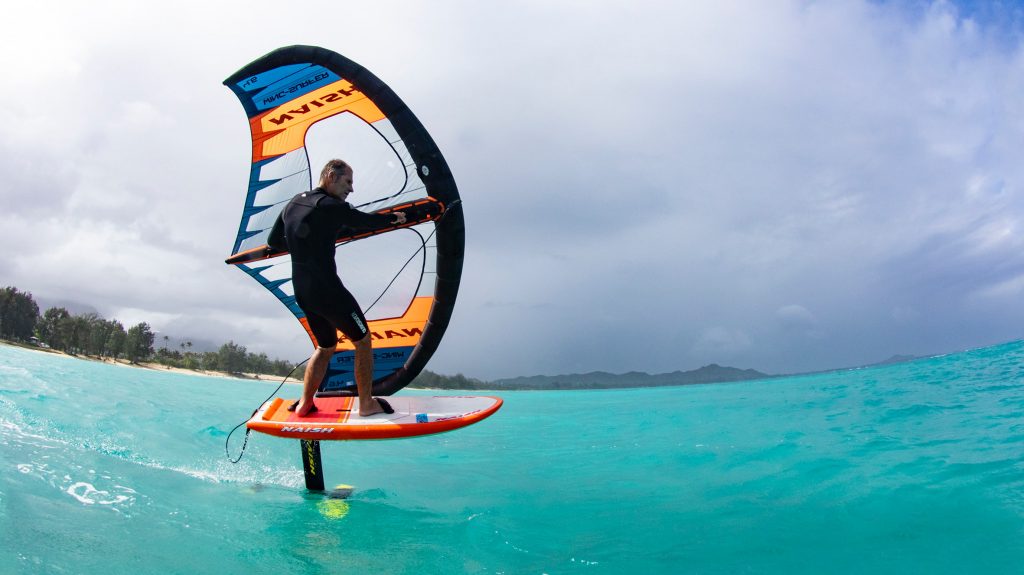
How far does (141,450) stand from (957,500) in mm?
10561

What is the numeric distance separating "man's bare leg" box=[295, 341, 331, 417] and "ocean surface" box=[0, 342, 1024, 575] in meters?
1.13

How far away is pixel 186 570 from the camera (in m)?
3.51

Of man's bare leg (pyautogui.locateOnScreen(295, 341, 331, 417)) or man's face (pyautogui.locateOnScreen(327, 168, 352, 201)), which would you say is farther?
man's bare leg (pyautogui.locateOnScreen(295, 341, 331, 417))

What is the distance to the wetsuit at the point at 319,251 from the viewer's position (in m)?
4.52

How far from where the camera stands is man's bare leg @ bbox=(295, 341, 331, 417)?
4875mm

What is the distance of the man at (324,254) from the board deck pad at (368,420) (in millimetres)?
527

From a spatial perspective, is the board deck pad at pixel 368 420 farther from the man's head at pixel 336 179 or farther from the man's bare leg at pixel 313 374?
the man's head at pixel 336 179

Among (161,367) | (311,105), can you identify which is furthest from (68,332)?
(311,105)

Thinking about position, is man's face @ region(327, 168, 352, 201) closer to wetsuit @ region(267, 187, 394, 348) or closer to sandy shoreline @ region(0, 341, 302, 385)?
wetsuit @ region(267, 187, 394, 348)

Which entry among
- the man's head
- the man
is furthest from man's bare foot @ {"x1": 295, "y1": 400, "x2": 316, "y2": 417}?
the man's head

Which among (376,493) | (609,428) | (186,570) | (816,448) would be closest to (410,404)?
(376,493)

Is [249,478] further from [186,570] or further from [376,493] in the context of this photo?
[186,570]

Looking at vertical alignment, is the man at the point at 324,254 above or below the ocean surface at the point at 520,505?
above

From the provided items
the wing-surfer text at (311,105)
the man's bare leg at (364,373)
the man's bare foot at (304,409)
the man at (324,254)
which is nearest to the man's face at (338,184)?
the man at (324,254)
